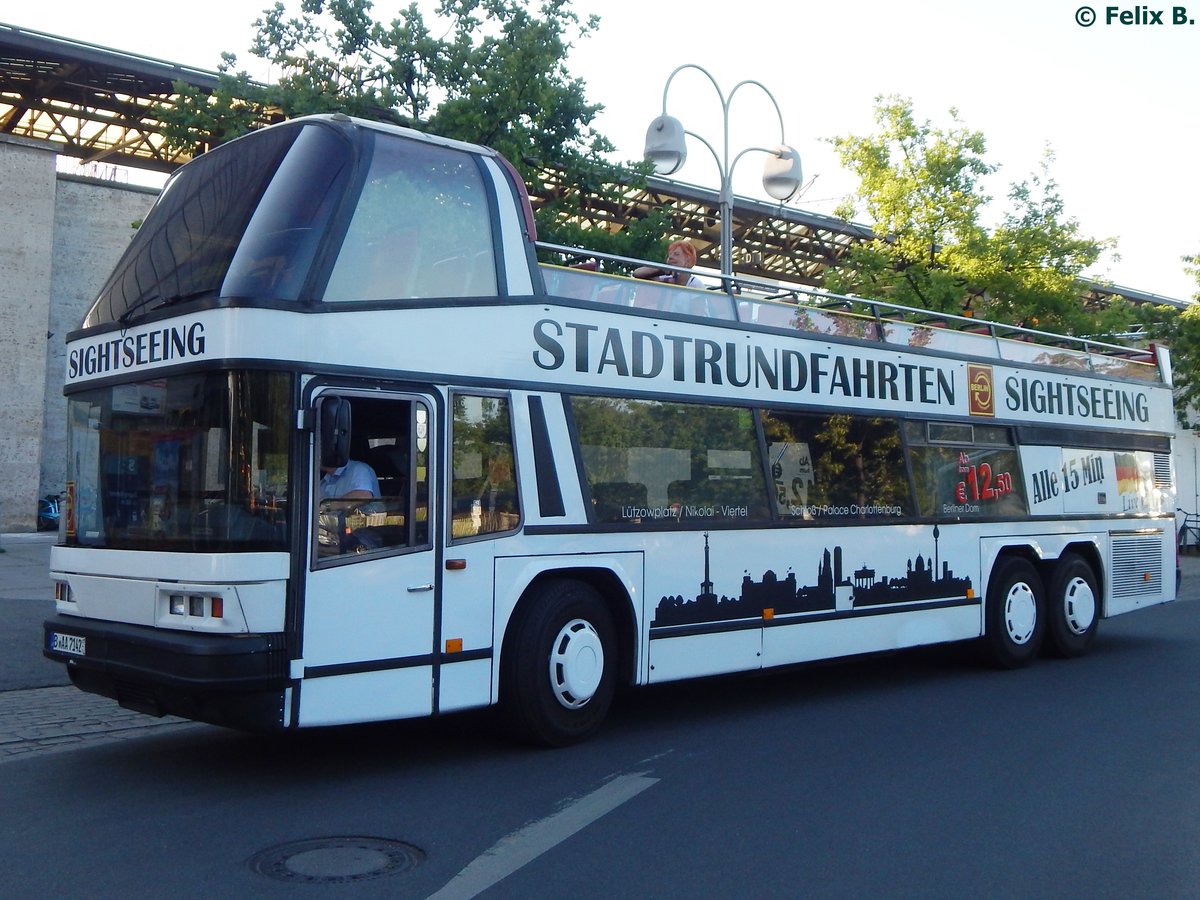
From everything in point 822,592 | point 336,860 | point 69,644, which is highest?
point 822,592

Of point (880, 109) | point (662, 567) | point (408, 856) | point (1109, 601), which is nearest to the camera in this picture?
point (408, 856)

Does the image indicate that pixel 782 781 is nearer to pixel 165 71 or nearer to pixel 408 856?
pixel 408 856

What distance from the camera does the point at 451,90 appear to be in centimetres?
1836

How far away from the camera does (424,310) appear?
723 centimetres

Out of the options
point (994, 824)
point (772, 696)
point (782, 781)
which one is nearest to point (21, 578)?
point (772, 696)

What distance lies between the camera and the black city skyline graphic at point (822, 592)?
28.5ft

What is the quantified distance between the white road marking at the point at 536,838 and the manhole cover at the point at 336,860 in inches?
12.6

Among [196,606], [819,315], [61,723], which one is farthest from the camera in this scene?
[819,315]

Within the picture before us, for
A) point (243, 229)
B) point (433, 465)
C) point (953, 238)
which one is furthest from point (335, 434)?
point (953, 238)

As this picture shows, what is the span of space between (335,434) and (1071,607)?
9002 millimetres

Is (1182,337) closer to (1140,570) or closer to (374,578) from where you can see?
(1140,570)

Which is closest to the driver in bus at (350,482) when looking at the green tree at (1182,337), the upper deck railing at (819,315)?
the upper deck railing at (819,315)

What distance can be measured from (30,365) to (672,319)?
27975mm

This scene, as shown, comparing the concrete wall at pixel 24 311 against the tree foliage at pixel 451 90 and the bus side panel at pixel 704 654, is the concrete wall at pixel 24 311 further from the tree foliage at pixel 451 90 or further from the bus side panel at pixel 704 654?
the bus side panel at pixel 704 654
